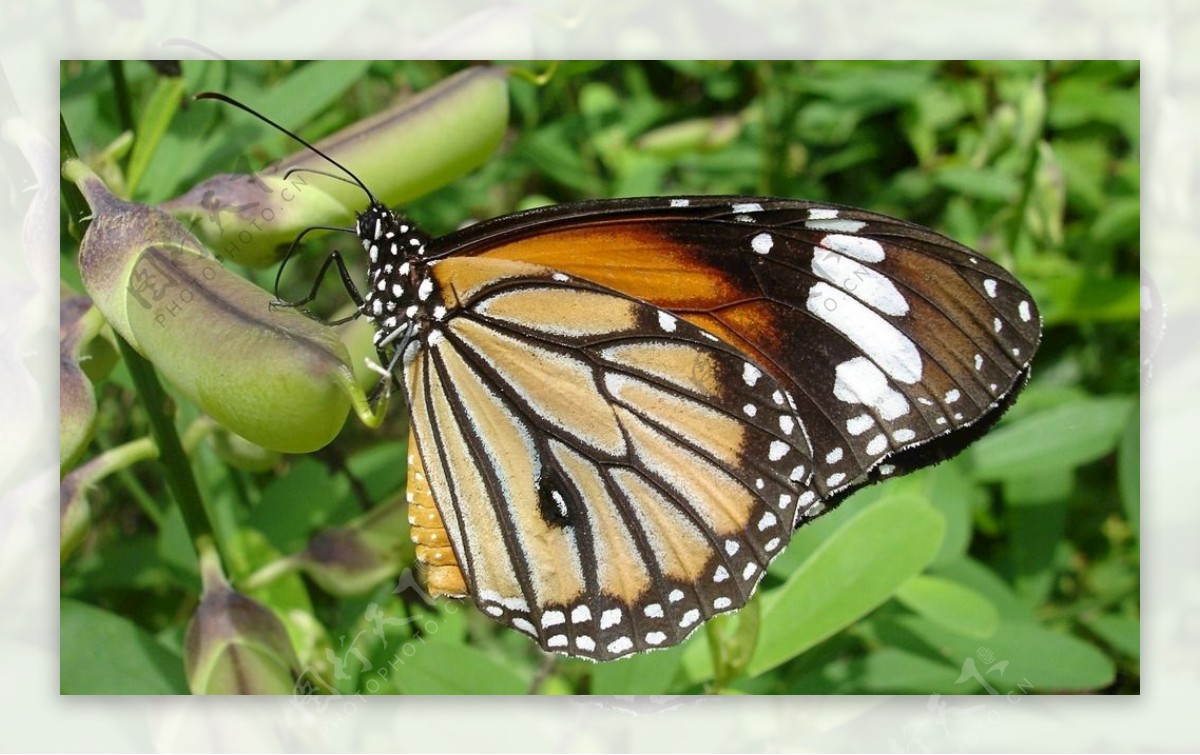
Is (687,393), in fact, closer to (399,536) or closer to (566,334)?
(566,334)

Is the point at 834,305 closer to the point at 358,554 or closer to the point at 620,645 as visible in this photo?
the point at 620,645

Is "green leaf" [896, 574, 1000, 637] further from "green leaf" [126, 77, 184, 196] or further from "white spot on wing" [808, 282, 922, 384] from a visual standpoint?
"green leaf" [126, 77, 184, 196]

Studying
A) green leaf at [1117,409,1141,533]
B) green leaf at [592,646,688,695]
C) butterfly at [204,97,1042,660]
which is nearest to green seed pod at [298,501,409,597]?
butterfly at [204,97,1042,660]

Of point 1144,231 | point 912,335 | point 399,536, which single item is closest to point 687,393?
point 912,335

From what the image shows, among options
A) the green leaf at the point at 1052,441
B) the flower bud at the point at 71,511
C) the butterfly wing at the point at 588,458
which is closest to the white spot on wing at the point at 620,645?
the butterfly wing at the point at 588,458

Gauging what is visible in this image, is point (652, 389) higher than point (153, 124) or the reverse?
the reverse

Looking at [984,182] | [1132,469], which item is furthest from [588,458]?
[984,182]

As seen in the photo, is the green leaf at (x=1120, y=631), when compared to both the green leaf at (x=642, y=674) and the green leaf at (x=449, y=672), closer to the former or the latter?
the green leaf at (x=642, y=674)
